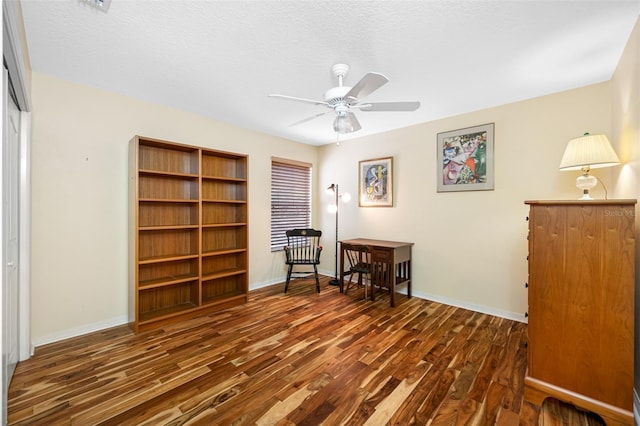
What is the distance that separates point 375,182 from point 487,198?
1.58 meters

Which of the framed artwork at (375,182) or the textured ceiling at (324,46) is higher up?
the textured ceiling at (324,46)

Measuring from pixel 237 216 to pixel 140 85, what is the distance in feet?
6.19

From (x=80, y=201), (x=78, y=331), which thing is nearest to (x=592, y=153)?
(x=80, y=201)

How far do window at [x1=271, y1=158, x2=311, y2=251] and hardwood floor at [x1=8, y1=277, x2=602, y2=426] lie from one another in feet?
5.88

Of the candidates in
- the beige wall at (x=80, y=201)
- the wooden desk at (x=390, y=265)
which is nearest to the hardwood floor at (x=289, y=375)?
the beige wall at (x=80, y=201)

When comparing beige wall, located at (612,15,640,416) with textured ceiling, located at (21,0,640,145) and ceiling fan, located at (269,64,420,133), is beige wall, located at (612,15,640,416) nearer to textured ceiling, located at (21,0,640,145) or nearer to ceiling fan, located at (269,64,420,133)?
textured ceiling, located at (21,0,640,145)

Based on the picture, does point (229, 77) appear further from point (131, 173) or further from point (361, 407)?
point (361, 407)

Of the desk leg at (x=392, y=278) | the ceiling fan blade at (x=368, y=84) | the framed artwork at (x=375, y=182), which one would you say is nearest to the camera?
the ceiling fan blade at (x=368, y=84)

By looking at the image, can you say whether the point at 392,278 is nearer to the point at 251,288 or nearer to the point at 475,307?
the point at 475,307

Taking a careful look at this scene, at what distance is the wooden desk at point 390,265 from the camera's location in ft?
11.8

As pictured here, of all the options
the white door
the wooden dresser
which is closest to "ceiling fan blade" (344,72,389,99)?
the wooden dresser

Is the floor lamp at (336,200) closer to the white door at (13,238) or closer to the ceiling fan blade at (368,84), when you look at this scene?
the ceiling fan blade at (368,84)

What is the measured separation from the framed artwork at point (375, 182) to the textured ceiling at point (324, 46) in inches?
53.4

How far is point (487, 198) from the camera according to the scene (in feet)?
11.0
